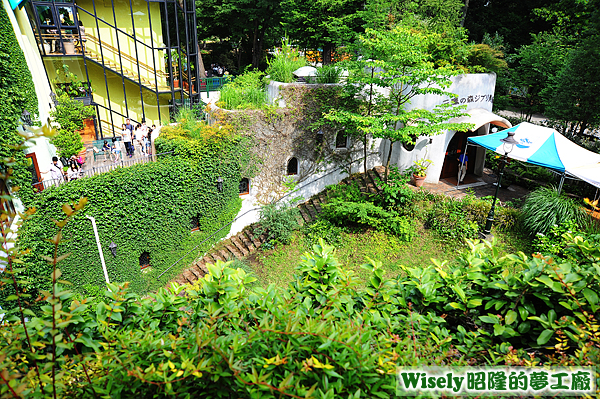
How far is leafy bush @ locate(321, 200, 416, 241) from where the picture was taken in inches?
456

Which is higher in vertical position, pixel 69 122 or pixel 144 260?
pixel 69 122

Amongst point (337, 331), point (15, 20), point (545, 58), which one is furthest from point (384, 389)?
point (545, 58)

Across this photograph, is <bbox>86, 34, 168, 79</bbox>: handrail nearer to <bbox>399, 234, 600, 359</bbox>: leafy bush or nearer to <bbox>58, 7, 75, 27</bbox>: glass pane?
<bbox>58, 7, 75, 27</bbox>: glass pane

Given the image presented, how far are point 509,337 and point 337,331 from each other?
1551 mm

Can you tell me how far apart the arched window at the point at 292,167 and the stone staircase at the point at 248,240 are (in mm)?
1328

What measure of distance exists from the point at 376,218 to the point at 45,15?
15.8 m

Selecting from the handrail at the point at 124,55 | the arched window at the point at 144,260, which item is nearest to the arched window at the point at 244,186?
the arched window at the point at 144,260

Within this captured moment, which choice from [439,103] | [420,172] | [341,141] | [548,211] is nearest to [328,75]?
[341,141]

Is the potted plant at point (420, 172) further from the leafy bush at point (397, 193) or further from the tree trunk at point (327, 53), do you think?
the tree trunk at point (327, 53)

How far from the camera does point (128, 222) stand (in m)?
10.3

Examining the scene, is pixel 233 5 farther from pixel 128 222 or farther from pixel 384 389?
pixel 384 389

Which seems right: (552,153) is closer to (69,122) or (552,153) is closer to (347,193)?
(347,193)

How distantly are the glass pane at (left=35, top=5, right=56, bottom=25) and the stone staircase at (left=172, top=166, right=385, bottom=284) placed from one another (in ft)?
37.8

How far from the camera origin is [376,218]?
12.0 m
